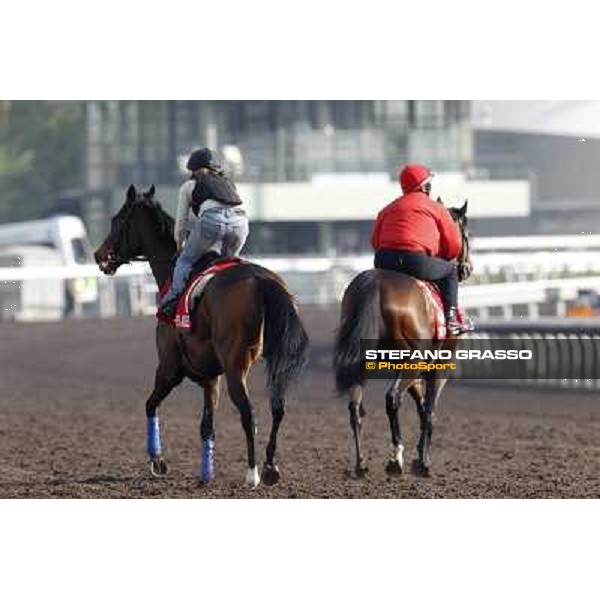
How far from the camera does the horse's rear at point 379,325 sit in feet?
39.9

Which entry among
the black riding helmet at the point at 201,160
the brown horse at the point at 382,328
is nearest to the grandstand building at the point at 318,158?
the brown horse at the point at 382,328

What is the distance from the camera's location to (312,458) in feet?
49.8

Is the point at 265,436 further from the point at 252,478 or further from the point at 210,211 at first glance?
the point at 210,211

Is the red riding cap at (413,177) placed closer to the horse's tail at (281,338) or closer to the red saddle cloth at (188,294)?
the horse's tail at (281,338)

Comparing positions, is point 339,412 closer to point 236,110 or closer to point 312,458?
point 312,458

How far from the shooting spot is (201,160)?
11992 millimetres

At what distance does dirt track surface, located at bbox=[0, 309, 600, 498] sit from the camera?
1322 centimetres

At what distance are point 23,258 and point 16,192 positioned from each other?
334 inches

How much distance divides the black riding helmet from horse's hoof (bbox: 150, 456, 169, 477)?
94.0 inches

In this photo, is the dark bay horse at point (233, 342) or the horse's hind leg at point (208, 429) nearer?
the dark bay horse at point (233, 342)

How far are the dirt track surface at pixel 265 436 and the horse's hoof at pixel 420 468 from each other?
0.06 meters

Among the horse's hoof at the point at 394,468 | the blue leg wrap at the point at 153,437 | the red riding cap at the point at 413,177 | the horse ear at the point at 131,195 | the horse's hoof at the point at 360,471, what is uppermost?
the red riding cap at the point at 413,177

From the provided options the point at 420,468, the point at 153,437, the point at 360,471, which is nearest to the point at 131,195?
the point at 153,437

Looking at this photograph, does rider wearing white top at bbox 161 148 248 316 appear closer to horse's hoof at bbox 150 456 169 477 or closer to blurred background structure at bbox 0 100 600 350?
horse's hoof at bbox 150 456 169 477
